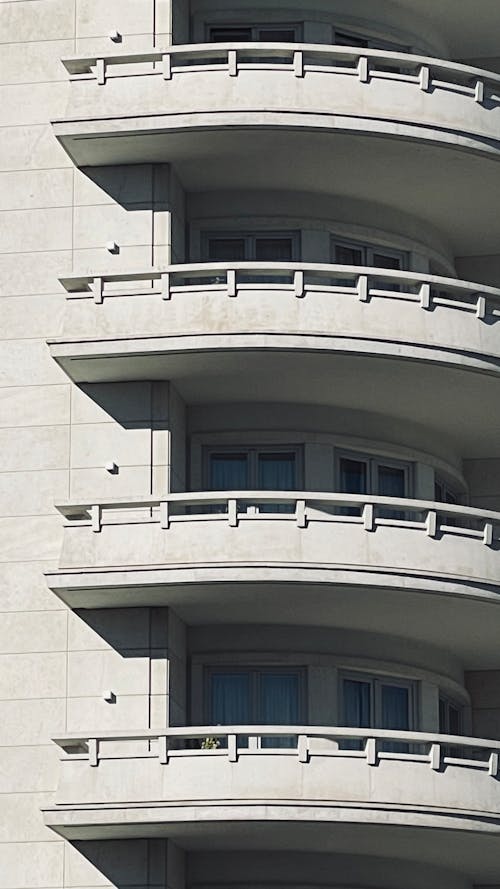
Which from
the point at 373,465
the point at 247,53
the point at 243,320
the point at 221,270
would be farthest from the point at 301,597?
the point at 247,53

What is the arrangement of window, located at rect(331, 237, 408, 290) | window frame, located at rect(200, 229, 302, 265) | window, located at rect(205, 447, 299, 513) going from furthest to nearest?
1. window, located at rect(331, 237, 408, 290)
2. window frame, located at rect(200, 229, 302, 265)
3. window, located at rect(205, 447, 299, 513)

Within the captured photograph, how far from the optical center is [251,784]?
38875 mm

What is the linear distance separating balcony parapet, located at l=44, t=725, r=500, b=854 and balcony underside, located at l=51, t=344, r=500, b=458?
665cm

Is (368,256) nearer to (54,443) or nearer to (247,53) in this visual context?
(247,53)

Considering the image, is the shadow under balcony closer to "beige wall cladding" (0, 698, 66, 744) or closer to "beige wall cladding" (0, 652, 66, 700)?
"beige wall cladding" (0, 652, 66, 700)

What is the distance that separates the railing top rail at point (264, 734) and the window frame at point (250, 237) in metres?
9.28

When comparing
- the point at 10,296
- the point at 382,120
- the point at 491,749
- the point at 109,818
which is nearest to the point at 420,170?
the point at 382,120

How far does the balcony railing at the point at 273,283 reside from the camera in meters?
41.8

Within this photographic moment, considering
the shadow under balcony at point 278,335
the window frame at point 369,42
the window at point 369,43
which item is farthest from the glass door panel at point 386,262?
the window frame at point 369,42

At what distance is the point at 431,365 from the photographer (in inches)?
1660

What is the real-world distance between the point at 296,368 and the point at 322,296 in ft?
4.56

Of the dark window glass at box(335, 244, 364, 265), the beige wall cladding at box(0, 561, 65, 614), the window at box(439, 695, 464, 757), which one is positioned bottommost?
the window at box(439, 695, 464, 757)

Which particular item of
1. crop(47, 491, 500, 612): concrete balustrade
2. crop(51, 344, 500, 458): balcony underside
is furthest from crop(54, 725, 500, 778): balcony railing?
crop(51, 344, 500, 458): balcony underside

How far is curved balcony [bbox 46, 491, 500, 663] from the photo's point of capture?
1585 inches
